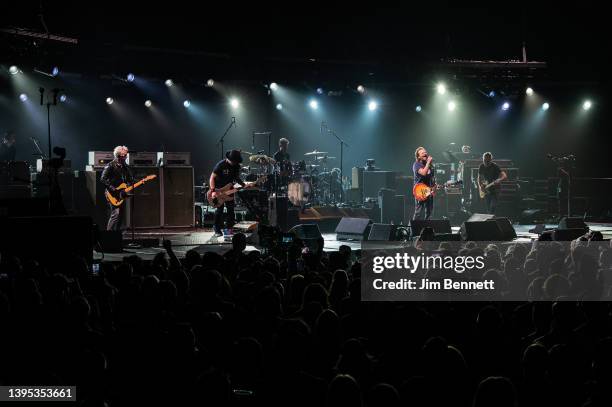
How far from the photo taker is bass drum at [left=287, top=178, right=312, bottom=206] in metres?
19.9

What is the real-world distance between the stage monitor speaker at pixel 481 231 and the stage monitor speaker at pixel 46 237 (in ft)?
21.7

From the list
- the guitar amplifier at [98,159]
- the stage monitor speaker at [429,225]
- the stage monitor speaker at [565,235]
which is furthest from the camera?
the guitar amplifier at [98,159]

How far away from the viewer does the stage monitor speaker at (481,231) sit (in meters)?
13.4

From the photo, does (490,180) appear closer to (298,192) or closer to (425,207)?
(425,207)

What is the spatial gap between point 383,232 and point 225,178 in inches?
144

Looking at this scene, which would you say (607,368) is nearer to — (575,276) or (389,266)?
(575,276)

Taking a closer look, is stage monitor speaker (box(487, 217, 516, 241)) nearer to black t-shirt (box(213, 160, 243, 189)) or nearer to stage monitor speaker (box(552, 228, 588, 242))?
stage monitor speaker (box(552, 228, 588, 242))

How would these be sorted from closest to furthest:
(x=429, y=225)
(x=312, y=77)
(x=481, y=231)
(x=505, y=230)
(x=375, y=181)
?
1. (x=481, y=231)
2. (x=505, y=230)
3. (x=429, y=225)
4. (x=312, y=77)
5. (x=375, y=181)

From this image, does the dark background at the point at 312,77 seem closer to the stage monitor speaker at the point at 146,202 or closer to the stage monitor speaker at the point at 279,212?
the stage monitor speaker at the point at 146,202

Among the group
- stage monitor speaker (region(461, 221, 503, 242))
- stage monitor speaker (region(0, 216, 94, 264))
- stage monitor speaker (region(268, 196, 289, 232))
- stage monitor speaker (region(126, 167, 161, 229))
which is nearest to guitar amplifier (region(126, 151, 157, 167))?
stage monitor speaker (region(126, 167, 161, 229))

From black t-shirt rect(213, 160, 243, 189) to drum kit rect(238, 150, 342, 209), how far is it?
A: 21.1 inches

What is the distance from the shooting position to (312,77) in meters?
20.2

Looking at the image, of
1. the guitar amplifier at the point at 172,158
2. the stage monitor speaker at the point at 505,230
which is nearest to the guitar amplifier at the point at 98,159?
the guitar amplifier at the point at 172,158

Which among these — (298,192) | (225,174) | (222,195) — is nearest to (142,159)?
(225,174)
